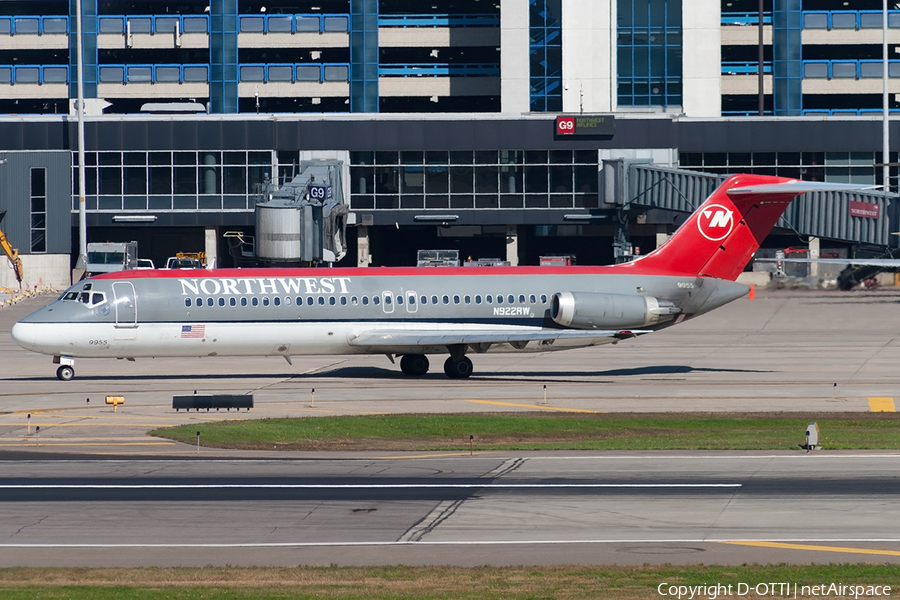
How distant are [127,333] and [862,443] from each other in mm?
25419

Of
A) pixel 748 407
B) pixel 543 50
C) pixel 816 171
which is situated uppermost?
pixel 543 50

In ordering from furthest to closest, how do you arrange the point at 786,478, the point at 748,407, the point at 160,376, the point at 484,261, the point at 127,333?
the point at 484,261 < the point at 160,376 < the point at 127,333 < the point at 748,407 < the point at 786,478

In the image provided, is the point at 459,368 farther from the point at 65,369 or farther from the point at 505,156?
the point at 505,156

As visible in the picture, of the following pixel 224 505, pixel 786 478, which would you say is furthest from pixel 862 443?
pixel 224 505

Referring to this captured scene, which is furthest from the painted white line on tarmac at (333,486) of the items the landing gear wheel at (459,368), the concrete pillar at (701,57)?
the concrete pillar at (701,57)

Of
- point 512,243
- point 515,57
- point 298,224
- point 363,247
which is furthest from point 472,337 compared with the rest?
point 515,57

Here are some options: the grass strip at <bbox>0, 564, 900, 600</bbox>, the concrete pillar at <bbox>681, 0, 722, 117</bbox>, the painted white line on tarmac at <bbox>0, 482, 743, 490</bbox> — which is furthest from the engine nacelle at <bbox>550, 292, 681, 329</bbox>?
the concrete pillar at <bbox>681, 0, 722, 117</bbox>

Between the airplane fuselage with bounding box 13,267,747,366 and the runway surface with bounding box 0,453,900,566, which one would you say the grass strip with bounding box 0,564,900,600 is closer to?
the runway surface with bounding box 0,453,900,566

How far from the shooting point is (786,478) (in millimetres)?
24094

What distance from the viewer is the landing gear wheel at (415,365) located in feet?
149

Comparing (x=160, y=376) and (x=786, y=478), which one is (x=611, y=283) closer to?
(x=160, y=376)

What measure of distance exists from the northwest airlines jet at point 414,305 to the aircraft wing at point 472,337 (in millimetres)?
47

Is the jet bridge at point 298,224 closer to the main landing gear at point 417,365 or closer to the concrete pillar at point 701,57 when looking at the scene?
the main landing gear at point 417,365

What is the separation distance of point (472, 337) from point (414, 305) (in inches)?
105
